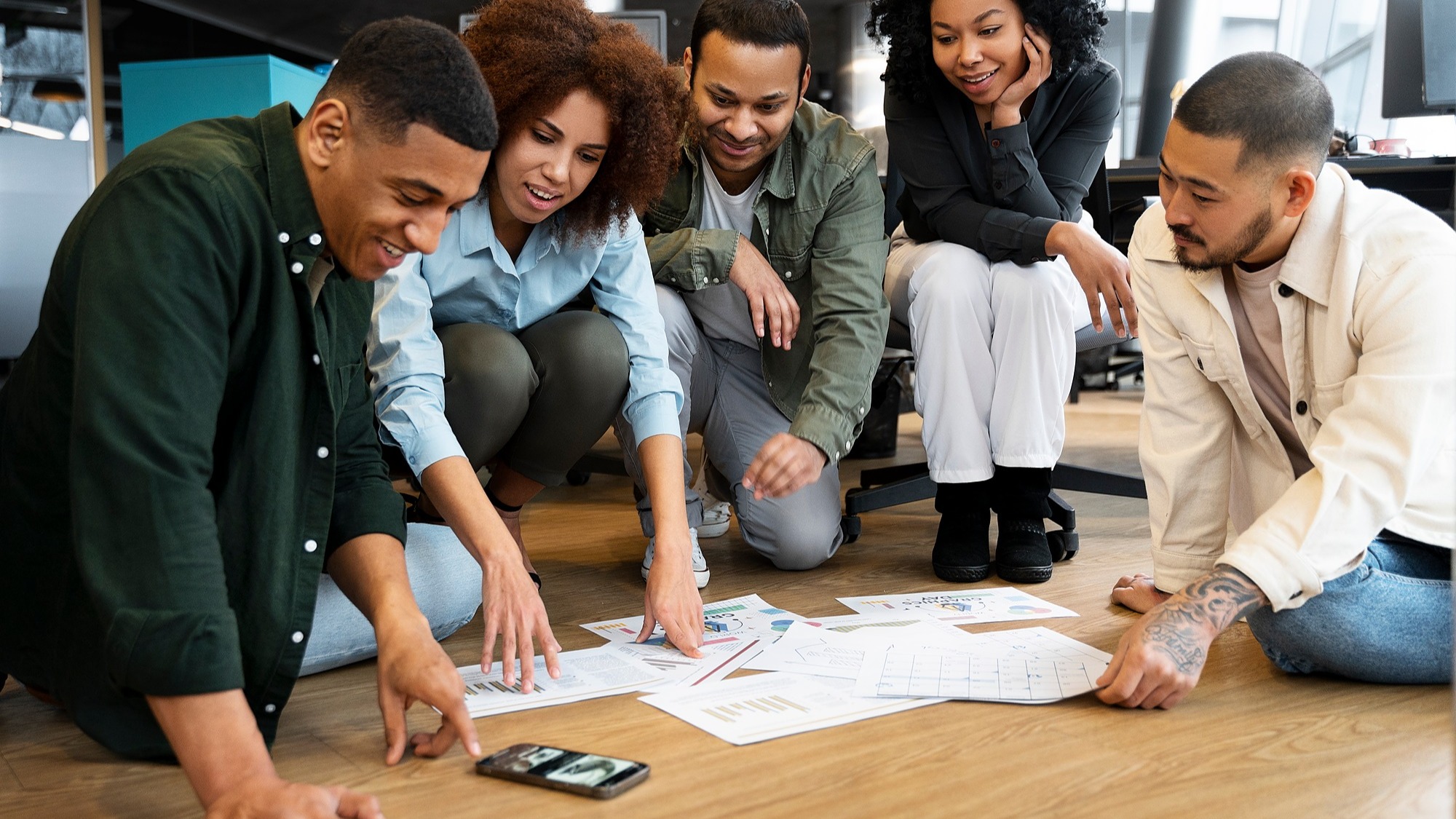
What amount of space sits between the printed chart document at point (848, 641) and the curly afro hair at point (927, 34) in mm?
1120

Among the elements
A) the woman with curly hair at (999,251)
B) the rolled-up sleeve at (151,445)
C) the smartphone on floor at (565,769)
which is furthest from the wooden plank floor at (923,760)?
the woman with curly hair at (999,251)

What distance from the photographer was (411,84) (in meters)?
1.08

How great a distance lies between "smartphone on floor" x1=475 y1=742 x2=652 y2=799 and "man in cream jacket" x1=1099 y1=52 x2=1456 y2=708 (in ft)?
1.92

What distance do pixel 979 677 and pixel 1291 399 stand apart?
1.81 feet

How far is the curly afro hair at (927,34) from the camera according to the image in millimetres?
2205

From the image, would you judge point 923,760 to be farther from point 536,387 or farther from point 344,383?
point 536,387

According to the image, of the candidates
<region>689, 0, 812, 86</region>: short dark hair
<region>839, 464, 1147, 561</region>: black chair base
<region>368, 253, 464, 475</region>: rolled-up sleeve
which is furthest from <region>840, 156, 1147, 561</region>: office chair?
<region>368, 253, 464, 475</region>: rolled-up sleeve

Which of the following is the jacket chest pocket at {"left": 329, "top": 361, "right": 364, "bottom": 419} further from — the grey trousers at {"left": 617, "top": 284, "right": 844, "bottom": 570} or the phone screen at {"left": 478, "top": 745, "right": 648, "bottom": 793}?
the grey trousers at {"left": 617, "top": 284, "right": 844, "bottom": 570}

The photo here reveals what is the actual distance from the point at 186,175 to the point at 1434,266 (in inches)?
53.4

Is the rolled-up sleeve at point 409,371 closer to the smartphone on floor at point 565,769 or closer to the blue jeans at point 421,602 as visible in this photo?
the blue jeans at point 421,602

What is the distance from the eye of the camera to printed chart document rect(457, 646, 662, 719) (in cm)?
140

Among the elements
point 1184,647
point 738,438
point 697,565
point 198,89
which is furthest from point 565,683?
point 198,89

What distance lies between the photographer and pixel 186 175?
1060 millimetres

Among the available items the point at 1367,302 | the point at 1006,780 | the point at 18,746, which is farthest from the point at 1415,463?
the point at 18,746
